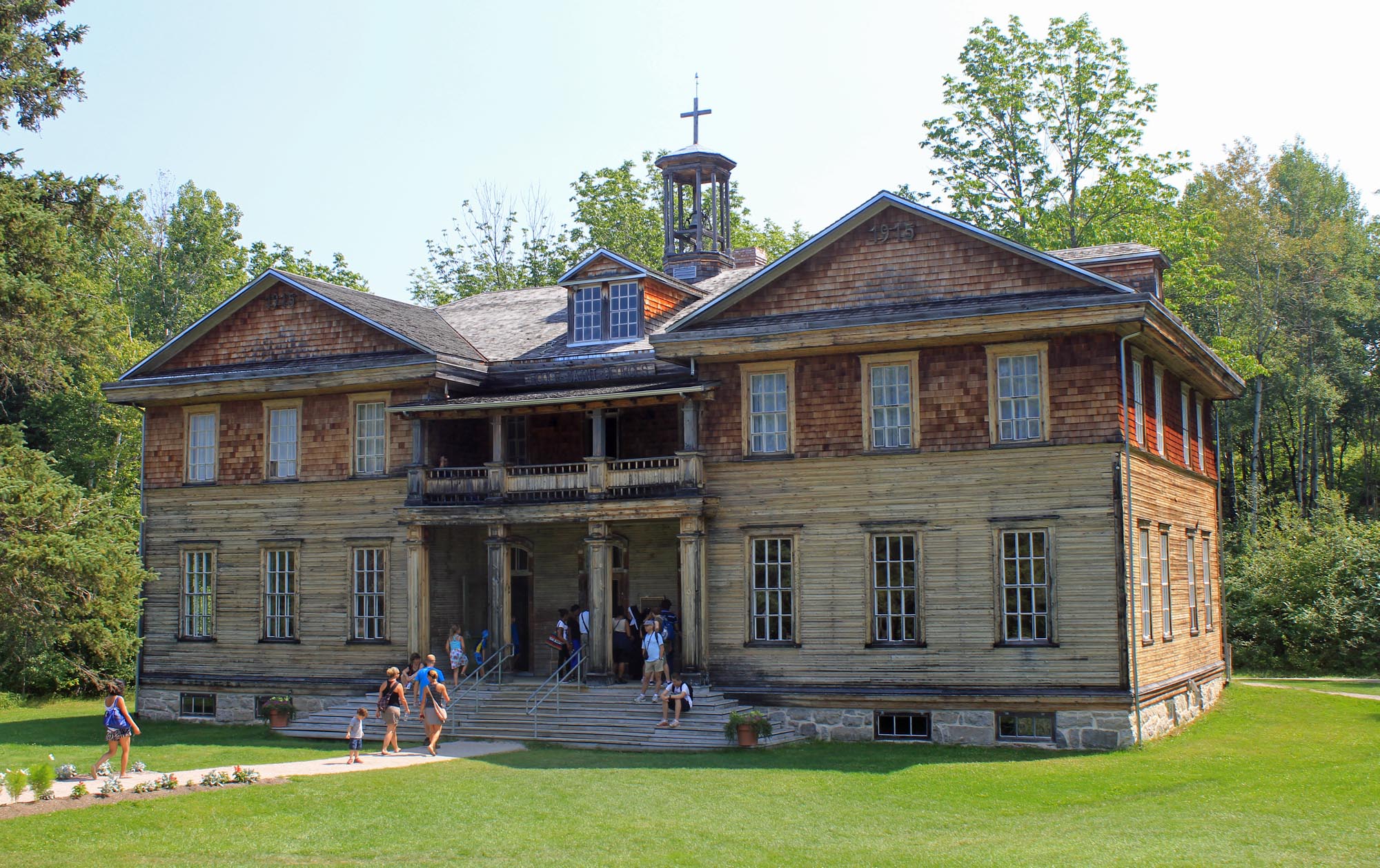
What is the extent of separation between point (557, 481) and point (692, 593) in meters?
4.02

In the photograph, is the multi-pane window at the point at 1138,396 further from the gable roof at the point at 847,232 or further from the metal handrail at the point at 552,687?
the metal handrail at the point at 552,687

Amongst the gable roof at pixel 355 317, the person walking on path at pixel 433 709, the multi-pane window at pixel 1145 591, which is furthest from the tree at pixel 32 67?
the multi-pane window at pixel 1145 591

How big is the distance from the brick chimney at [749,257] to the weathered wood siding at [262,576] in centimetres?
1342

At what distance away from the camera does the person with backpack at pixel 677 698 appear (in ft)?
85.6

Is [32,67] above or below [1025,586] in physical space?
above

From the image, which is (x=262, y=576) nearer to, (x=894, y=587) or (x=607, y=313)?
(x=607, y=313)

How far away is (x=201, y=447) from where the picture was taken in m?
33.7

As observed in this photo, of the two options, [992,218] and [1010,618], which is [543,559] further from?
[992,218]

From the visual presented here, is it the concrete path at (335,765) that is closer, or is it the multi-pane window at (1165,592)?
the concrete path at (335,765)

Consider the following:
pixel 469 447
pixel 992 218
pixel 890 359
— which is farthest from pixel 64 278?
pixel 992 218

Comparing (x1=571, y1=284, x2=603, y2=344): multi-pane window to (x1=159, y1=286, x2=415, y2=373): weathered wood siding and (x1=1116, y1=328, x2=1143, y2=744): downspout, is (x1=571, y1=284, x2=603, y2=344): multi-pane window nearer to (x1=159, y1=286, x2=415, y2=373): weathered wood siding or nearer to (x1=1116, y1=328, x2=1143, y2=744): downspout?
(x1=159, y1=286, x2=415, y2=373): weathered wood siding

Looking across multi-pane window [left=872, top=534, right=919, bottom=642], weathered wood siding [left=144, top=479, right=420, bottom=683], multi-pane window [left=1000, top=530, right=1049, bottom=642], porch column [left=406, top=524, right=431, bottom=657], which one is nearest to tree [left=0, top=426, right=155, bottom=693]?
weathered wood siding [left=144, top=479, right=420, bottom=683]

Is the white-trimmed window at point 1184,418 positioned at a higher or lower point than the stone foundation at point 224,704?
higher

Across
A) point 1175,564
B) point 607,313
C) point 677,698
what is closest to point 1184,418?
point 1175,564
